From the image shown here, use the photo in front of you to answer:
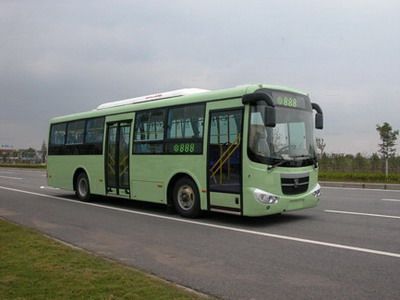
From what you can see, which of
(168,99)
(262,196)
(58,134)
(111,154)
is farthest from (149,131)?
(58,134)

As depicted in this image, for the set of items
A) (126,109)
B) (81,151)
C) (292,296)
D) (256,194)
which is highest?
(126,109)

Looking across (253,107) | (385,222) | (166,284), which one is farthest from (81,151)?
(166,284)

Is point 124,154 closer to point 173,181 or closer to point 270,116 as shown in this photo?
point 173,181

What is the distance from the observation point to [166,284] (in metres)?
5.60

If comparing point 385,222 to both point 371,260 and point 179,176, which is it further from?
point 179,176

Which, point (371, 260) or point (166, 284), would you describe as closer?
point (166, 284)

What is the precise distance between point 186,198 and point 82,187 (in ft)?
19.0

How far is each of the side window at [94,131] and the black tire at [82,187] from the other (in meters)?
1.27

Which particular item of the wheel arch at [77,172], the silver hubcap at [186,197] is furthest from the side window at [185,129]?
the wheel arch at [77,172]

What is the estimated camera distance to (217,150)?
10.7 metres

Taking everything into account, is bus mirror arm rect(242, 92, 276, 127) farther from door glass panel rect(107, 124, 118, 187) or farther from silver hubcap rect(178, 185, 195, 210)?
door glass panel rect(107, 124, 118, 187)

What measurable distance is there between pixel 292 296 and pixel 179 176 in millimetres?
6641

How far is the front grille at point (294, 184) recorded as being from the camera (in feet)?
33.7

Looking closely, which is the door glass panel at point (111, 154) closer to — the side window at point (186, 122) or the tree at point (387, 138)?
the side window at point (186, 122)
